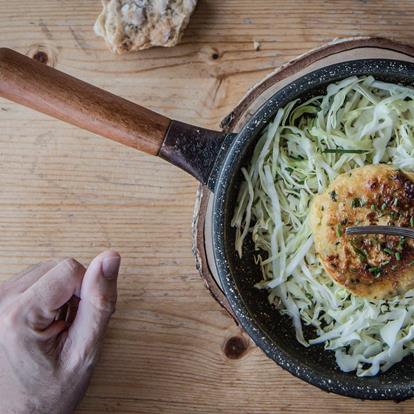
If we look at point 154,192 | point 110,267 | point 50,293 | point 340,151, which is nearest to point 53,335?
point 50,293

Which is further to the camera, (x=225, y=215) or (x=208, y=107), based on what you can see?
(x=208, y=107)

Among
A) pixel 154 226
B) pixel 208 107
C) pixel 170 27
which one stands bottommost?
pixel 154 226

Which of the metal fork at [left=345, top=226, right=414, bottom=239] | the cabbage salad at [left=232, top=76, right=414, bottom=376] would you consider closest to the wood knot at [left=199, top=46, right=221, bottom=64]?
the cabbage salad at [left=232, top=76, right=414, bottom=376]

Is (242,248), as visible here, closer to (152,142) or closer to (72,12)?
(152,142)

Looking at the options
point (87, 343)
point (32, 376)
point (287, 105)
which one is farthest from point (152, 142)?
point (32, 376)

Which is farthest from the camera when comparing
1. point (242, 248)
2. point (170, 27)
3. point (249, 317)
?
point (170, 27)

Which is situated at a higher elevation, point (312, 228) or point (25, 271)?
point (312, 228)
